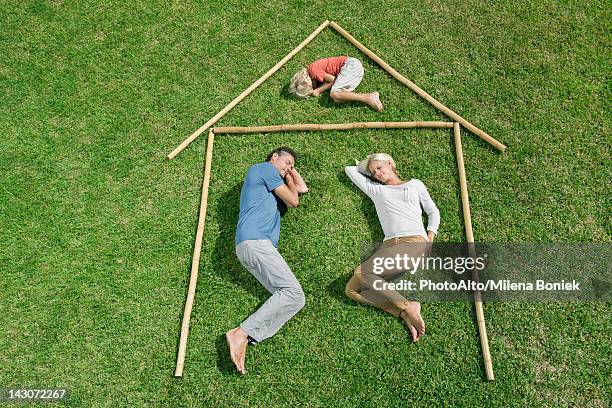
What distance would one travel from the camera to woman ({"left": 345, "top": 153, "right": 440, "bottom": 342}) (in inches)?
209

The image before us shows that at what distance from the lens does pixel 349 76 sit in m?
6.64

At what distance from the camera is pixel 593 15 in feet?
23.7

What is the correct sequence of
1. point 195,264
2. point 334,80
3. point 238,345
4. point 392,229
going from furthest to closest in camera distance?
point 334,80 < point 195,264 < point 392,229 < point 238,345

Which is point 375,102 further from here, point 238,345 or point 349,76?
point 238,345

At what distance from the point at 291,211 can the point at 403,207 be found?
1.44 m

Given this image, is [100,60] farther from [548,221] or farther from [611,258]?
[611,258]

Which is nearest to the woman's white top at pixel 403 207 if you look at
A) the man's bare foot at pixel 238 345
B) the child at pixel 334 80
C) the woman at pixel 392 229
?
the woman at pixel 392 229

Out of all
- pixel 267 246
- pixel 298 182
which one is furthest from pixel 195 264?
pixel 298 182

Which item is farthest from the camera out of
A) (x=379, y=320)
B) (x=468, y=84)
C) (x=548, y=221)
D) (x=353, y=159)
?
(x=468, y=84)

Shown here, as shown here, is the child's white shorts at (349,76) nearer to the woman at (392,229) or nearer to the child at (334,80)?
the child at (334,80)

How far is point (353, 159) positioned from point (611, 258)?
3348 mm

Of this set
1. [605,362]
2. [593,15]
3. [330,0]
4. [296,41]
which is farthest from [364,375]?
[593,15]

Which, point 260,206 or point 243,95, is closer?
point 260,206

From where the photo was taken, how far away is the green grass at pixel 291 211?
5.18m
